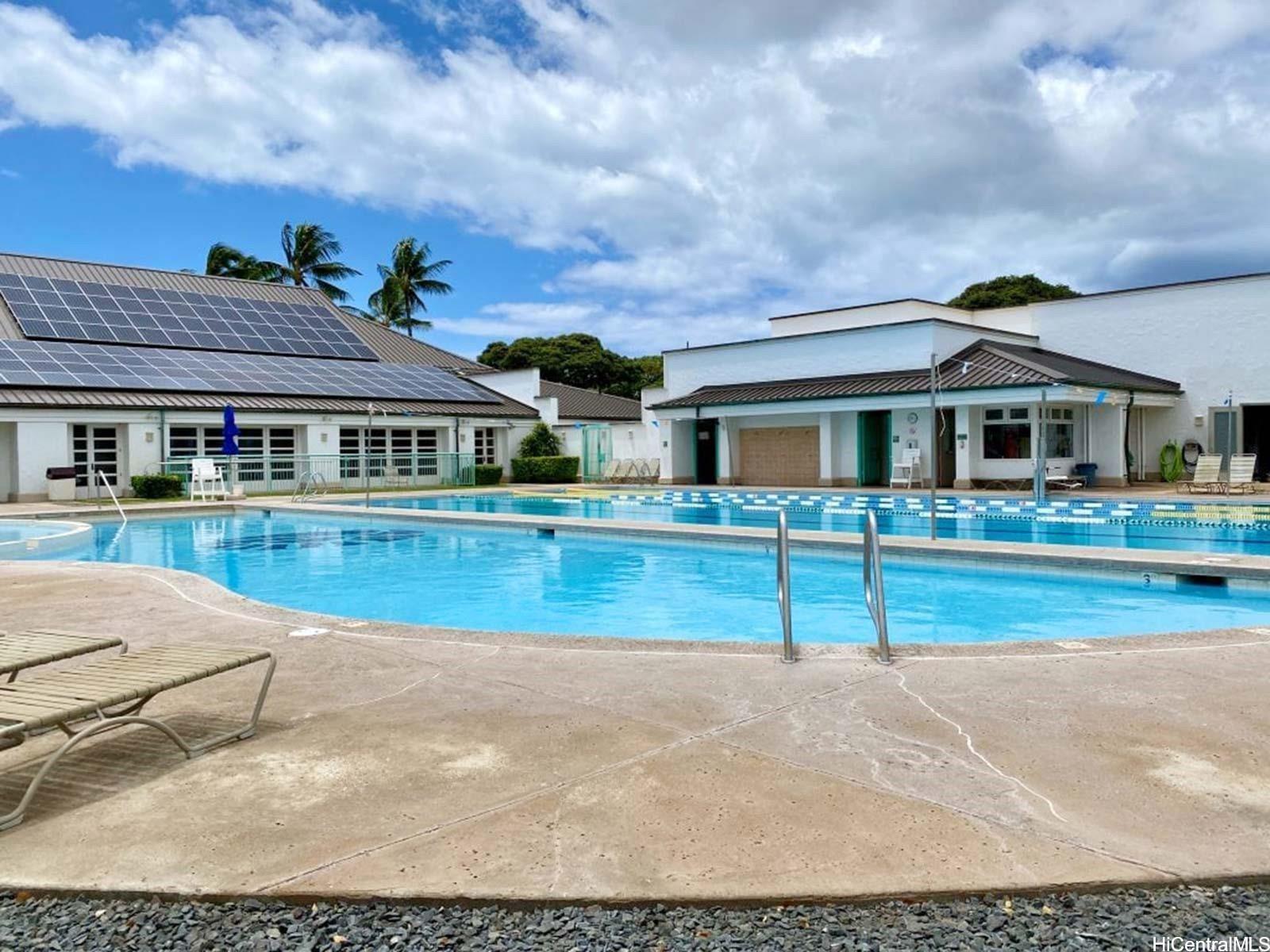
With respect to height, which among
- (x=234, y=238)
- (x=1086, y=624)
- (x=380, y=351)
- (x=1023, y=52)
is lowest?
(x=1086, y=624)

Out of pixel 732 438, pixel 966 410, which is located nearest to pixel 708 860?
pixel 966 410

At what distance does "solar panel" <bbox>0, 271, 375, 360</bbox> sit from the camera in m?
29.8

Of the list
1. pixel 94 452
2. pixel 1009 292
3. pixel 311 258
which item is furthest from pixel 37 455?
pixel 1009 292

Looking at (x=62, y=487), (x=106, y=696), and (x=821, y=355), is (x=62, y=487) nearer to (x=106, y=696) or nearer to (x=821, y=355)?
(x=821, y=355)

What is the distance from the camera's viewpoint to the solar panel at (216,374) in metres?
26.0

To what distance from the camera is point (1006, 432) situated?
24.2m

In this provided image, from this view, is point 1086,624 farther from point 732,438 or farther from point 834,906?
point 732,438

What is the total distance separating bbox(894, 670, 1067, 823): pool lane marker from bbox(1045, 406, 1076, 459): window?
21056 millimetres

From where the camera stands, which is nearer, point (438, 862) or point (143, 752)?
point (438, 862)

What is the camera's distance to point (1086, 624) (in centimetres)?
925

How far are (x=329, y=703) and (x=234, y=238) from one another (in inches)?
2036

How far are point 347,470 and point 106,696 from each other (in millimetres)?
27728

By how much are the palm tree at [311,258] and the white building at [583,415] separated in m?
17.3

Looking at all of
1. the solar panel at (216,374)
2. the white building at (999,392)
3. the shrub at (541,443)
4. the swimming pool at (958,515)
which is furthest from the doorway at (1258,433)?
the solar panel at (216,374)
